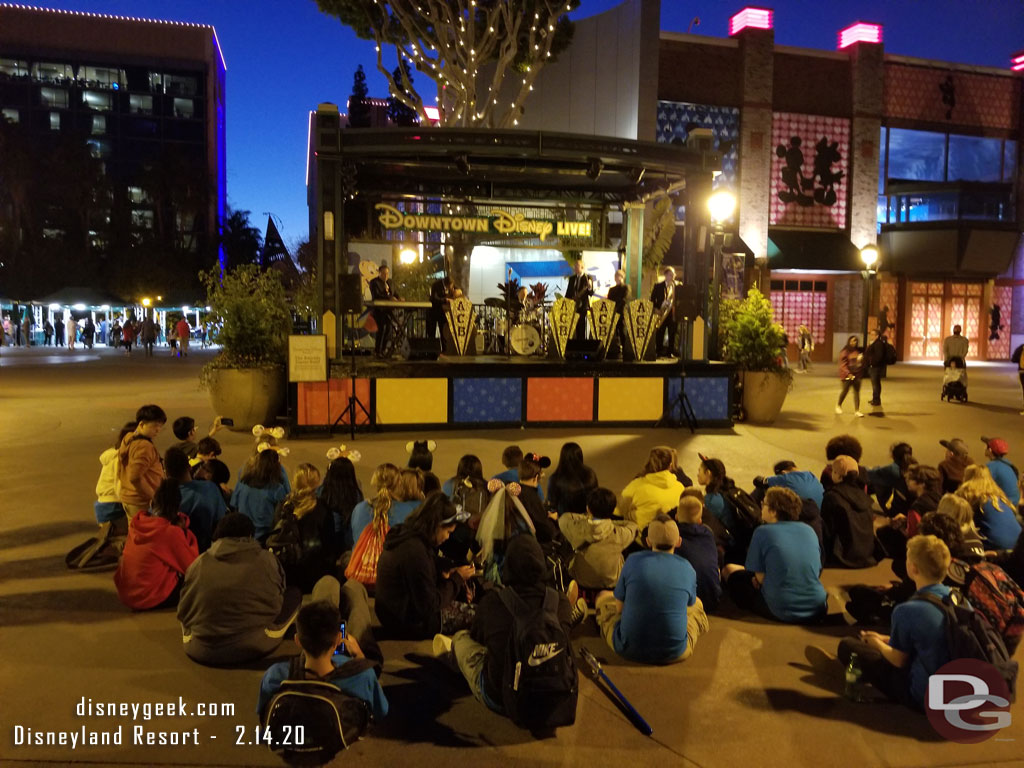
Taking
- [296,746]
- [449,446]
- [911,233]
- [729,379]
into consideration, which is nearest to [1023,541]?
[296,746]

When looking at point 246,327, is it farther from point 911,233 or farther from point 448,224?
point 911,233

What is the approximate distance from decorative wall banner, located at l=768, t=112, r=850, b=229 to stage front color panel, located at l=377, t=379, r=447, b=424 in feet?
62.0

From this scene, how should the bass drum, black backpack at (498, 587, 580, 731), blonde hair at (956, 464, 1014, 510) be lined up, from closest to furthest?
black backpack at (498, 587, 580, 731), blonde hair at (956, 464, 1014, 510), the bass drum

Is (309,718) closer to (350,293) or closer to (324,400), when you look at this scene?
(324,400)

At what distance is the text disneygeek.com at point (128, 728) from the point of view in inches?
146

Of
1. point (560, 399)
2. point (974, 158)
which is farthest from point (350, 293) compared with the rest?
point (974, 158)

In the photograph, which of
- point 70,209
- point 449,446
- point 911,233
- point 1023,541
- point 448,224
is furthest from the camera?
point 70,209

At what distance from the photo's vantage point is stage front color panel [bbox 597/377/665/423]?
42.6 ft

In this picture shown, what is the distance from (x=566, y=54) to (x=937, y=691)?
1015 inches

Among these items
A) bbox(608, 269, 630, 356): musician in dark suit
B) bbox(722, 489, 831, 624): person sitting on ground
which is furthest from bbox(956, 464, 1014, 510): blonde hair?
bbox(608, 269, 630, 356): musician in dark suit

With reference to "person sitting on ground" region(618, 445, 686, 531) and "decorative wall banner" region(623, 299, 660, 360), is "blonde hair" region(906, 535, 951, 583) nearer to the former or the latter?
"person sitting on ground" region(618, 445, 686, 531)

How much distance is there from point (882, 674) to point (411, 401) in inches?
352

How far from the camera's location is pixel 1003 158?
30.0m

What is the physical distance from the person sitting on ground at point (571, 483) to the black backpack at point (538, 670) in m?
2.57
